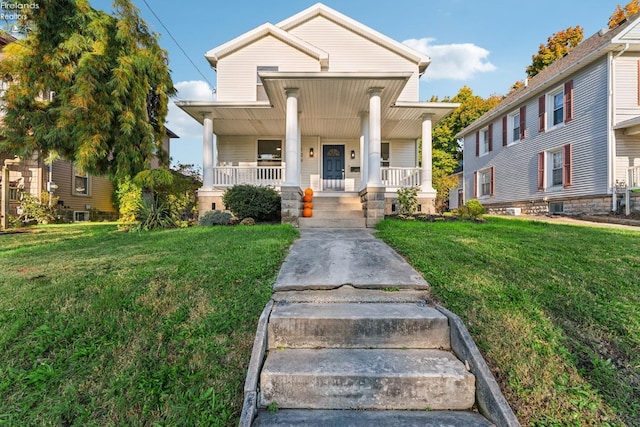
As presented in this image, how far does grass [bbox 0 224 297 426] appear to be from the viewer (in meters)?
1.82

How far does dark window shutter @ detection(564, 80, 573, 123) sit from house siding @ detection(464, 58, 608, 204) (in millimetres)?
133

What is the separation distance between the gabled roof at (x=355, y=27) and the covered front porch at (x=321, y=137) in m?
2.28

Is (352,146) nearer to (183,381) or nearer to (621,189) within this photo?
(621,189)

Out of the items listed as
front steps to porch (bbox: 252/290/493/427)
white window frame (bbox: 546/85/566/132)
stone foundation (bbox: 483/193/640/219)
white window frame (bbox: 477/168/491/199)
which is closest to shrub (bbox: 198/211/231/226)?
front steps to porch (bbox: 252/290/493/427)

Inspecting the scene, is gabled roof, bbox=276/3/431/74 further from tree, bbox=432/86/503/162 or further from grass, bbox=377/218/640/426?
tree, bbox=432/86/503/162

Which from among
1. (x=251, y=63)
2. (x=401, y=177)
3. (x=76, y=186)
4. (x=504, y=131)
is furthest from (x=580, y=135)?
(x=76, y=186)

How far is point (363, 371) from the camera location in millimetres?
2055

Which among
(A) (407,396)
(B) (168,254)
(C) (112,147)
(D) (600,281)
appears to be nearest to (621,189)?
(D) (600,281)

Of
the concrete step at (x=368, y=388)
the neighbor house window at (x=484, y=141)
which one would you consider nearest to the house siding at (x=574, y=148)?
the neighbor house window at (x=484, y=141)

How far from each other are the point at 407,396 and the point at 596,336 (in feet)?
5.22

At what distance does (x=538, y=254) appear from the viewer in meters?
4.07

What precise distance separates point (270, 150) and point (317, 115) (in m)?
3.36

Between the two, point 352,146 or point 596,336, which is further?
point 352,146

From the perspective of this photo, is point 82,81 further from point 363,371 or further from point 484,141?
point 484,141
